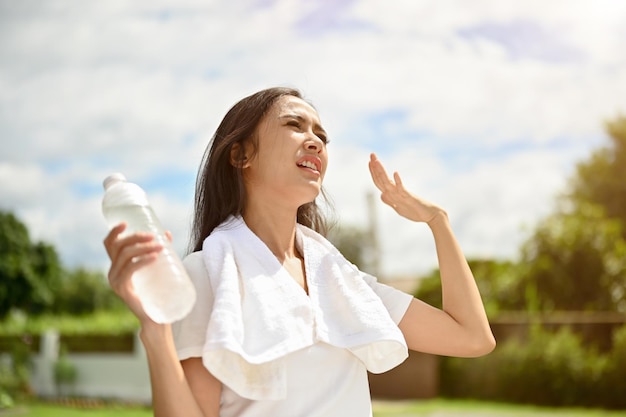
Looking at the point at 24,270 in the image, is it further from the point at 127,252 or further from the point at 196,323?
the point at 127,252

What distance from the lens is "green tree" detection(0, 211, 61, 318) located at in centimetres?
2286

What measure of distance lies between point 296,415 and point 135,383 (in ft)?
55.4

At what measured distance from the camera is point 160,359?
160 centimetres

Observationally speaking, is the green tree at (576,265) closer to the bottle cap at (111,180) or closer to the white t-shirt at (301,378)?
the white t-shirt at (301,378)

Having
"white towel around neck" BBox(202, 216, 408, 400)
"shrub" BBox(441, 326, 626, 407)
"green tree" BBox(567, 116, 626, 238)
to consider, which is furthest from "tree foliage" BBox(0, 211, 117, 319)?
"white towel around neck" BBox(202, 216, 408, 400)

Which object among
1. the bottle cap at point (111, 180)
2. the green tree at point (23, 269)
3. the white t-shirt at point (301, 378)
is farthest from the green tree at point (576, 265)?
the bottle cap at point (111, 180)

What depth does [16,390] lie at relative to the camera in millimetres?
16875

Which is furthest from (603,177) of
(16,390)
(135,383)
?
(16,390)

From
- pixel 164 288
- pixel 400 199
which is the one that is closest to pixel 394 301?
pixel 400 199

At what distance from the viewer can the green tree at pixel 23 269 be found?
75.0ft

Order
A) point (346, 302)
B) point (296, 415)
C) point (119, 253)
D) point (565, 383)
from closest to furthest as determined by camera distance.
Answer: point (119, 253) < point (296, 415) < point (346, 302) < point (565, 383)

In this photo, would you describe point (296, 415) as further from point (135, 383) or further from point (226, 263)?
point (135, 383)

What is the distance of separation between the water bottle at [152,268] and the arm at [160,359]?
0.03m

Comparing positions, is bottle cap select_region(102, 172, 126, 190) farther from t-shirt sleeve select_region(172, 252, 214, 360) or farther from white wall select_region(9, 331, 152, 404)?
white wall select_region(9, 331, 152, 404)
